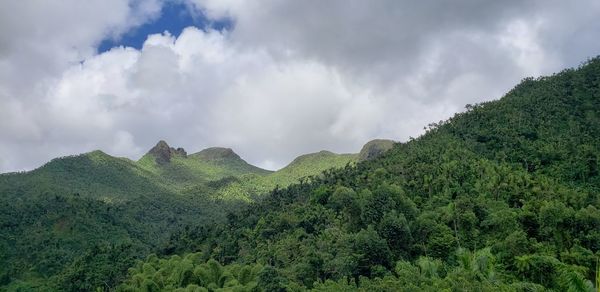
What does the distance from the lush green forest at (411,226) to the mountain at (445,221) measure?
13 centimetres

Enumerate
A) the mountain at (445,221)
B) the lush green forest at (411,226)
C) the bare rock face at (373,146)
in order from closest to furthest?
1. the mountain at (445,221)
2. the lush green forest at (411,226)
3. the bare rock face at (373,146)

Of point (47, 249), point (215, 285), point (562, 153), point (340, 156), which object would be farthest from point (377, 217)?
point (340, 156)

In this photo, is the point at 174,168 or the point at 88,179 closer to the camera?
the point at 88,179

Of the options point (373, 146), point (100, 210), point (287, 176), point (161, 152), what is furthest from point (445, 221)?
point (161, 152)

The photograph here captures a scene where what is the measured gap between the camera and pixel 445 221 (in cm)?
4138

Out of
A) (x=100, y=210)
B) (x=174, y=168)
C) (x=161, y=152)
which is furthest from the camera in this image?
(x=161, y=152)

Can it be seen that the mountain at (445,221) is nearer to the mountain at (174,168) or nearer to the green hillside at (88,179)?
the green hillside at (88,179)

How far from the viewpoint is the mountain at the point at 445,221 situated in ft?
107

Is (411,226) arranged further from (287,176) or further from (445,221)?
(287,176)

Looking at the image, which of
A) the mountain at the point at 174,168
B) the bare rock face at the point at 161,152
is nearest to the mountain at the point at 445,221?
the mountain at the point at 174,168

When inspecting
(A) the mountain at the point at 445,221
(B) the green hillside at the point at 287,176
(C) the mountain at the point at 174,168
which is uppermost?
(C) the mountain at the point at 174,168

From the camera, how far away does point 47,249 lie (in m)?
77.0

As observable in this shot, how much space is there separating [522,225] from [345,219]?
14.6m

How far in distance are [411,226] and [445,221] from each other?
309 cm
